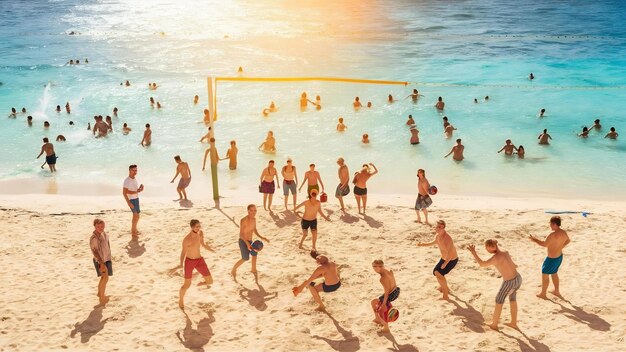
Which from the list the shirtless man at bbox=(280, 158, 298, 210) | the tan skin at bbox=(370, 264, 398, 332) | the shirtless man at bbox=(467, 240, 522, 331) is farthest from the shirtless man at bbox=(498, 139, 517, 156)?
the tan skin at bbox=(370, 264, 398, 332)

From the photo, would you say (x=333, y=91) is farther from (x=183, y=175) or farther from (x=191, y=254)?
(x=191, y=254)

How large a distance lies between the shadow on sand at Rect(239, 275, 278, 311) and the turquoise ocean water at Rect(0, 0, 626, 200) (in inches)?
246

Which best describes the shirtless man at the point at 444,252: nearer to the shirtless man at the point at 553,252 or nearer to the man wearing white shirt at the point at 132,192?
the shirtless man at the point at 553,252

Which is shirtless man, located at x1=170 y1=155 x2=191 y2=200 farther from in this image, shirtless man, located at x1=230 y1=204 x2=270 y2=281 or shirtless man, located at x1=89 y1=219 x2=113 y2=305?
shirtless man, located at x1=89 y1=219 x2=113 y2=305

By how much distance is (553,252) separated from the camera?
8312 millimetres

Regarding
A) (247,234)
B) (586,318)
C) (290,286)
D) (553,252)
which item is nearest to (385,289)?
(290,286)

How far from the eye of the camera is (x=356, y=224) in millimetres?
11570

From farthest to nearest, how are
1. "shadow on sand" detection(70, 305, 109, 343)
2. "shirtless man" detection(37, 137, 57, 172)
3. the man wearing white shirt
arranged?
"shirtless man" detection(37, 137, 57, 172)
the man wearing white shirt
"shadow on sand" detection(70, 305, 109, 343)

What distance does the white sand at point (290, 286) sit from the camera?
A: 25.2ft

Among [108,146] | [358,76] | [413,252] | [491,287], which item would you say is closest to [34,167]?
[108,146]

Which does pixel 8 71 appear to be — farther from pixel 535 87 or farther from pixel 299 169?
pixel 535 87

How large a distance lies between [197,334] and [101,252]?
1840 millimetres

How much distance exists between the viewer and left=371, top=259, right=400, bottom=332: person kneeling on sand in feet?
24.3

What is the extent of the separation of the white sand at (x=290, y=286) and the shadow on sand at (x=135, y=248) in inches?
1.5
